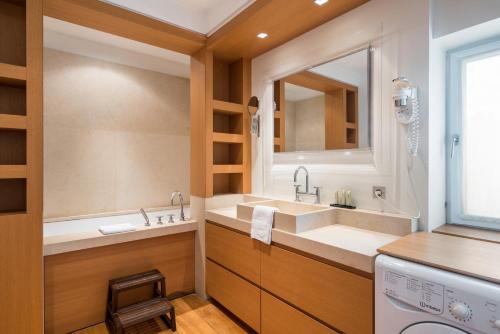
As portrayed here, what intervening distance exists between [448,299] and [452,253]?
0.88 feet

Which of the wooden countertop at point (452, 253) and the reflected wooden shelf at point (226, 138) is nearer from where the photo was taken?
the wooden countertop at point (452, 253)

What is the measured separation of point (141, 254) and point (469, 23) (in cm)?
279

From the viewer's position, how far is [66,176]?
2.97 m

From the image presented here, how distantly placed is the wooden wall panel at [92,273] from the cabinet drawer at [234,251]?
366 mm

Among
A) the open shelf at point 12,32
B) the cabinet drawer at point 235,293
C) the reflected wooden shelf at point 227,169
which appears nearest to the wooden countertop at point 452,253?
the cabinet drawer at point 235,293

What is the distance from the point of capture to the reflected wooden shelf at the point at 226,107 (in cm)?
260

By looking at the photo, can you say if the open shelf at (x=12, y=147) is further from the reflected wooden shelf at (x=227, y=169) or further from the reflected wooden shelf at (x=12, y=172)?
the reflected wooden shelf at (x=227, y=169)

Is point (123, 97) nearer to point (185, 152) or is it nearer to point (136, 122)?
point (136, 122)

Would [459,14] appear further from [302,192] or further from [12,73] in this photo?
[12,73]

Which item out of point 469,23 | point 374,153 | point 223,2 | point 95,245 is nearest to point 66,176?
point 95,245

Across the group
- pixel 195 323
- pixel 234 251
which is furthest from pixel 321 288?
pixel 195 323

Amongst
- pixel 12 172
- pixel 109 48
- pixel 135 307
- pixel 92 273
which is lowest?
pixel 135 307

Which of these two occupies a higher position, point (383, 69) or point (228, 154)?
point (383, 69)

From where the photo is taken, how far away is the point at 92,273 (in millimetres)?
2092
